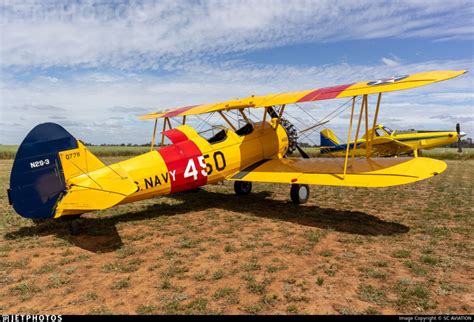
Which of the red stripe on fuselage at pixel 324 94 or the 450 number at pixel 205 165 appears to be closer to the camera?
the red stripe on fuselage at pixel 324 94

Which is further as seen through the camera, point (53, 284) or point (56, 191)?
point (56, 191)

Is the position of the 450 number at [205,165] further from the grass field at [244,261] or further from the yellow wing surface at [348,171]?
the grass field at [244,261]

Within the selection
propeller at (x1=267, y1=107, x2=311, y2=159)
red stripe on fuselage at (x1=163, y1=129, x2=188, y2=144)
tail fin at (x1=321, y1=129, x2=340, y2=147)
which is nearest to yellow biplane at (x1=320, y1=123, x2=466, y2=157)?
tail fin at (x1=321, y1=129, x2=340, y2=147)

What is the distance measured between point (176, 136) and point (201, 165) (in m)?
1.08

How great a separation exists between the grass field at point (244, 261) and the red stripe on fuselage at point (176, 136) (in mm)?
1984

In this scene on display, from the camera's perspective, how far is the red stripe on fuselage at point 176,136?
8.34 metres

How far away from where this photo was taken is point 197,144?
8391mm

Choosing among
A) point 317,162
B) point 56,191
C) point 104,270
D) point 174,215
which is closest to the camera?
point 104,270

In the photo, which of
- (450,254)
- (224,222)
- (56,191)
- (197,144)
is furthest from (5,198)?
(450,254)

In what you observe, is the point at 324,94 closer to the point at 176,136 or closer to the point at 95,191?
the point at 176,136

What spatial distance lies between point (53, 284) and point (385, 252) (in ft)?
17.1

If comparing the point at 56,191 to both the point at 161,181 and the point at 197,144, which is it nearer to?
the point at 161,181

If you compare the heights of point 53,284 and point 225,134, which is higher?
point 225,134

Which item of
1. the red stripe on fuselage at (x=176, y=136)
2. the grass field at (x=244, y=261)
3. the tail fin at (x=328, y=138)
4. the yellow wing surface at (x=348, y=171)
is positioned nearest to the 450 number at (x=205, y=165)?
the yellow wing surface at (x=348, y=171)
